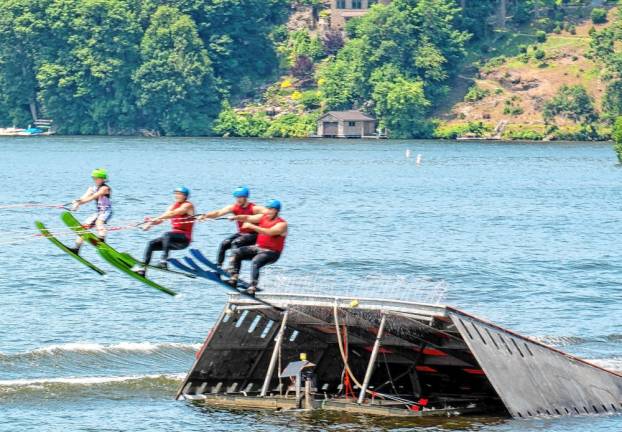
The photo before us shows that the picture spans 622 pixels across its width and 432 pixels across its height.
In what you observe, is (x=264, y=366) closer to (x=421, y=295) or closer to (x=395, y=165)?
(x=421, y=295)

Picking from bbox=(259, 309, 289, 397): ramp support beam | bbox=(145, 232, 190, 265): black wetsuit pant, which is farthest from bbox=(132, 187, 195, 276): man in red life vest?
bbox=(259, 309, 289, 397): ramp support beam

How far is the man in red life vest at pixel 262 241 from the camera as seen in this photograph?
37.6 m

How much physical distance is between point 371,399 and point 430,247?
146 feet

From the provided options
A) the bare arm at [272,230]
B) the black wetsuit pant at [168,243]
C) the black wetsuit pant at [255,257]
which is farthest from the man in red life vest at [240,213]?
the black wetsuit pant at [168,243]

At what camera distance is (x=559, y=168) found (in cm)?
16912

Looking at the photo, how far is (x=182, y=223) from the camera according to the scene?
3812 centimetres

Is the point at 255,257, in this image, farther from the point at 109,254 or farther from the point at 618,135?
the point at 618,135

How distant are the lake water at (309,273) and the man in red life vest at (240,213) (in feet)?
12.9

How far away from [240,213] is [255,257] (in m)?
1.16

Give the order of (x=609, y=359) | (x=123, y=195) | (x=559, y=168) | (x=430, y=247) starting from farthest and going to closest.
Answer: (x=559, y=168) < (x=123, y=195) < (x=430, y=247) < (x=609, y=359)

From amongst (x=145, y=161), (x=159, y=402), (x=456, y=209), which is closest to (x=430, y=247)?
(x=456, y=209)

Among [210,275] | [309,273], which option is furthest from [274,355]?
[309,273]

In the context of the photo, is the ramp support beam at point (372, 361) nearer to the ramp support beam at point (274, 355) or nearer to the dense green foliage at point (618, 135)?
the ramp support beam at point (274, 355)

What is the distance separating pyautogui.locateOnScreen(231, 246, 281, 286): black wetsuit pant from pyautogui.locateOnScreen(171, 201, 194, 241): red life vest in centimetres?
129
